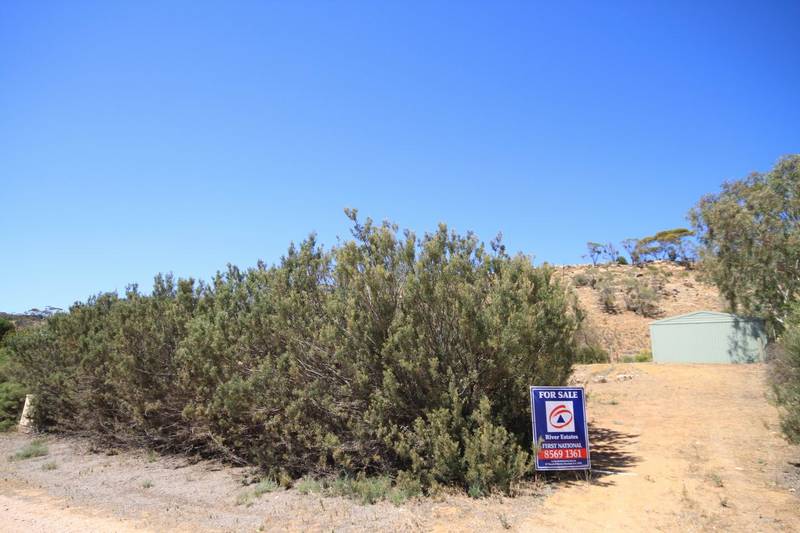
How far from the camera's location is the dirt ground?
6.19 m

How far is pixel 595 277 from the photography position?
5144cm

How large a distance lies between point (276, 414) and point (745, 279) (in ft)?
81.1

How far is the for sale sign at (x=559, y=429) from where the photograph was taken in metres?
7.47

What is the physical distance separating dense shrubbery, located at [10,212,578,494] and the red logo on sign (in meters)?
0.49

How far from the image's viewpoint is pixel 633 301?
4281 centimetres

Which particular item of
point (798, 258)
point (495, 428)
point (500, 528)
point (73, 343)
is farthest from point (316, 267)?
point (798, 258)

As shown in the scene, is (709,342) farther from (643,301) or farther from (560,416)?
(560,416)

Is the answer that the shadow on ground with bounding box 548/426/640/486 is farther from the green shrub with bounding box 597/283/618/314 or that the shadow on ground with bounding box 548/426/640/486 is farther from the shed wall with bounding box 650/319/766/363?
the green shrub with bounding box 597/283/618/314

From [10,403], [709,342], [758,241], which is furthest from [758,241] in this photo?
[10,403]

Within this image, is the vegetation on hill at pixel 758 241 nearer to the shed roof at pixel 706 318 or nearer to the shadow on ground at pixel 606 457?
the shed roof at pixel 706 318

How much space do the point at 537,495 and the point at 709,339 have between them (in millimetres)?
22623

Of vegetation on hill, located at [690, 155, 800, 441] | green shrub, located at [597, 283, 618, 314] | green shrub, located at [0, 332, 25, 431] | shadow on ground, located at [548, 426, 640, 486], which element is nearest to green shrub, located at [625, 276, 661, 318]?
green shrub, located at [597, 283, 618, 314]

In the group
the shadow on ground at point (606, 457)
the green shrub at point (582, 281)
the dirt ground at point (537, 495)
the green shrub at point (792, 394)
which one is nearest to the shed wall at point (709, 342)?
the dirt ground at point (537, 495)

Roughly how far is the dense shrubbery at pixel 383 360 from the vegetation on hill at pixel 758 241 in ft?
65.2
